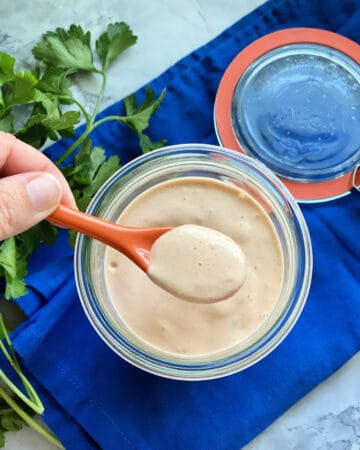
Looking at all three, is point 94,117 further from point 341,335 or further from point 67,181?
point 341,335

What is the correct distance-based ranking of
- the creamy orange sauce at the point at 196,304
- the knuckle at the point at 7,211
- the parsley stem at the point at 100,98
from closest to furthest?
1. the knuckle at the point at 7,211
2. the creamy orange sauce at the point at 196,304
3. the parsley stem at the point at 100,98

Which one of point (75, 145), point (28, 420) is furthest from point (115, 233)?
point (28, 420)

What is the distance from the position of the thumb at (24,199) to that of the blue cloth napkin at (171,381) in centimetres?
21

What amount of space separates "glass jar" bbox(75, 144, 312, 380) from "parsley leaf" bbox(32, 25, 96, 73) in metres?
0.20

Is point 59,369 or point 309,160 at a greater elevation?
point 309,160

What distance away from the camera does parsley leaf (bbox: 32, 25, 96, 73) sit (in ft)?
3.44

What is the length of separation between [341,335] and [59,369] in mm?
428

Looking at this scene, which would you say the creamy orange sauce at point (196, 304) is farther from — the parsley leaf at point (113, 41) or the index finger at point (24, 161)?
the parsley leaf at point (113, 41)

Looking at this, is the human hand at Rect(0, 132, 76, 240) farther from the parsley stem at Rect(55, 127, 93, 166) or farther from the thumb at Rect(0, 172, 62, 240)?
the parsley stem at Rect(55, 127, 93, 166)

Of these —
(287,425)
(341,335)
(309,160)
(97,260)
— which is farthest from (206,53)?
(287,425)

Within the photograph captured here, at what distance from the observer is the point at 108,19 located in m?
1.11

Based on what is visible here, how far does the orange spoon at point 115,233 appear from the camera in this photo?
2.84 ft

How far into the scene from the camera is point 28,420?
101cm

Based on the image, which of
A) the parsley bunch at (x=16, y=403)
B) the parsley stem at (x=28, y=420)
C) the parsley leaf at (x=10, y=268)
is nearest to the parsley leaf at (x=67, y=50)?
the parsley leaf at (x=10, y=268)
